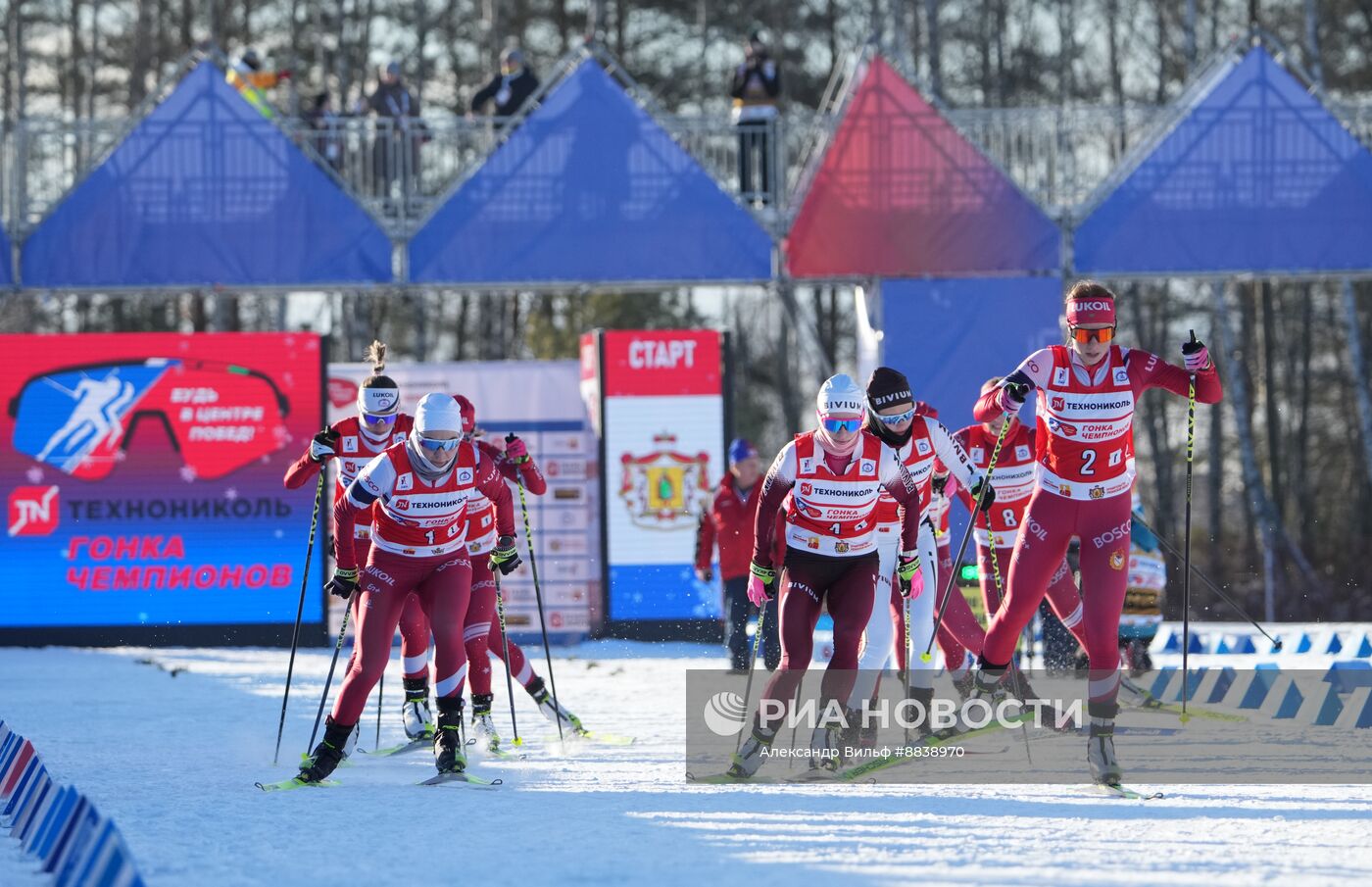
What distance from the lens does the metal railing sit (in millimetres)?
17359

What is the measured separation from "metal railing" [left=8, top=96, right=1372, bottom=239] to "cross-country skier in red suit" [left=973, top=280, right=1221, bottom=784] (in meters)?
8.92

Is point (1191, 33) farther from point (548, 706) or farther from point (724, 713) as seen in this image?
point (548, 706)

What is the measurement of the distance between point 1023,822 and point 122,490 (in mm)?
12507

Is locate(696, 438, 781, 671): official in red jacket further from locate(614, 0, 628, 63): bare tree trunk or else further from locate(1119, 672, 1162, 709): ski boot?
locate(614, 0, 628, 63): bare tree trunk

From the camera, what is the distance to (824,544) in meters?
8.58

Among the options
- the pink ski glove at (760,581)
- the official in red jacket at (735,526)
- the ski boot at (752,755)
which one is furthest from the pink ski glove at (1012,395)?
the official in red jacket at (735,526)

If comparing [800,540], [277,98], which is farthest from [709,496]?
[800,540]

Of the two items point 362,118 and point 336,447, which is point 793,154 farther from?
point 336,447

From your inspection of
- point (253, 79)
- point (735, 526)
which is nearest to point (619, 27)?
point (253, 79)

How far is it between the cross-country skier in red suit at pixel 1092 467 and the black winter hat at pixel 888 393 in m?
0.75

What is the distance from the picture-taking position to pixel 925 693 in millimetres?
9656

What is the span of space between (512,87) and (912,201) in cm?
395

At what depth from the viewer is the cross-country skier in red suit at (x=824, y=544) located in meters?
8.52

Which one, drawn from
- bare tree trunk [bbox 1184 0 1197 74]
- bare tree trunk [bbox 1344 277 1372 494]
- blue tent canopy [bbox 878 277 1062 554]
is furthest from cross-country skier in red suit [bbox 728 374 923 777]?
bare tree trunk [bbox 1184 0 1197 74]
